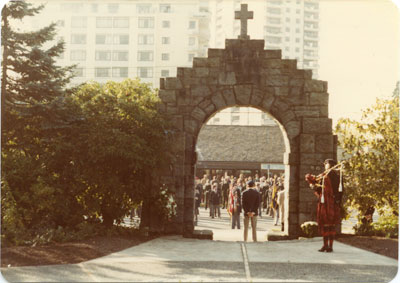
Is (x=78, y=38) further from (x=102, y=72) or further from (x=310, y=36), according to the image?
(x=310, y=36)

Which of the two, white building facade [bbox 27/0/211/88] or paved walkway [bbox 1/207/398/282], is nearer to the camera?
paved walkway [bbox 1/207/398/282]

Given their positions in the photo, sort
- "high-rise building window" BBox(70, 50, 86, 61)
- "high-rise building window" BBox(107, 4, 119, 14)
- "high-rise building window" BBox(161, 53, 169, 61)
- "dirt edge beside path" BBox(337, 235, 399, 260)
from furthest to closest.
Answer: "high-rise building window" BBox(161, 53, 169, 61) < "high-rise building window" BBox(107, 4, 119, 14) < "high-rise building window" BBox(70, 50, 86, 61) < "dirt edge beside path" BBox(337, 235, 399, 260)

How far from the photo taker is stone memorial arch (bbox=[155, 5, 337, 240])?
492 inches

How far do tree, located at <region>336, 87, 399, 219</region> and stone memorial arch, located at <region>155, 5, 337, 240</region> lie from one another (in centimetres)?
71

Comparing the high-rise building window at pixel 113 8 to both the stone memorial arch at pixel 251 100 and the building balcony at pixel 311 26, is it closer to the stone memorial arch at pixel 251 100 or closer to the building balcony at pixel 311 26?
the stone memorial arch at pixel 251 100

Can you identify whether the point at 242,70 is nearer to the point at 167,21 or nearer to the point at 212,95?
the point at 212,95

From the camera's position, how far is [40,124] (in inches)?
451

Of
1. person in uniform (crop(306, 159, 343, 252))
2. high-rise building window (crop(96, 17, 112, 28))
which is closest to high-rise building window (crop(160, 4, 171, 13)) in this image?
high-rise building window (crop(96, 17, 112, 28))

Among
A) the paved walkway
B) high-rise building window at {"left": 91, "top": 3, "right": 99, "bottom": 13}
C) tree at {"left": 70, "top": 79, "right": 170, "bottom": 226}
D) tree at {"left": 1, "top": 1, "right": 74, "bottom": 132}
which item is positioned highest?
high-rise building window at {"left": 91, "top": 3, "right": 99, "bottom": 13}

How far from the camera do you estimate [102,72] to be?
58.9 m

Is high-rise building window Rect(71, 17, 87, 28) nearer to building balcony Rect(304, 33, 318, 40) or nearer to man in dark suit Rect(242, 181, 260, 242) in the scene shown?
man in dark suit Rect(242, 181, 260, 242)

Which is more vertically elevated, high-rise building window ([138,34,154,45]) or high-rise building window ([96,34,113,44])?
high-rise building window ([138,34,154,45])

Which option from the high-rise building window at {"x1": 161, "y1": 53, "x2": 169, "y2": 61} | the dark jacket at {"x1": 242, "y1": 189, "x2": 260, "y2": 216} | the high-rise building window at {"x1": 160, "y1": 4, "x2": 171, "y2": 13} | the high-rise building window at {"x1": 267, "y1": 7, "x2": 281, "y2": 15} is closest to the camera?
the dark jacket at {"x1": 242, "y1": 189, "x2": 260, "y2": 216}

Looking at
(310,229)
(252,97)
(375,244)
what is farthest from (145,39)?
(375,244)
